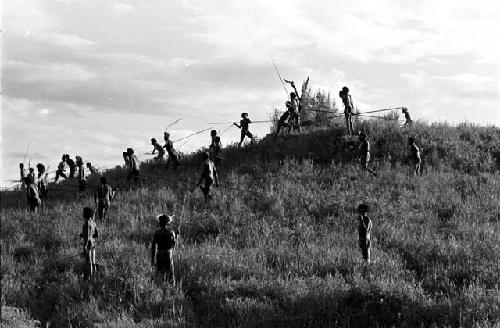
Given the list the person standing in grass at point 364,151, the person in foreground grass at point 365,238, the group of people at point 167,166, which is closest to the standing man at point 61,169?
the group of people at point 167,166

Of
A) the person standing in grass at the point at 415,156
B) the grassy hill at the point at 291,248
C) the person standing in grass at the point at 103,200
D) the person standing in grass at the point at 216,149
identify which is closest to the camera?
the grassy hill at the point at 291,248

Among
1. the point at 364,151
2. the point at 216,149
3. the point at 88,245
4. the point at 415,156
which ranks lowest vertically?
the point at 88,245

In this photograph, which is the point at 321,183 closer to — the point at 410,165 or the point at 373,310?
the point at 410,165

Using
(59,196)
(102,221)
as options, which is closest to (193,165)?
(59,196)

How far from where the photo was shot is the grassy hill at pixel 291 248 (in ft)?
26.8

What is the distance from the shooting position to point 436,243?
1151 centimetres

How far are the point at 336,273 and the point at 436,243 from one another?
337 centimetres

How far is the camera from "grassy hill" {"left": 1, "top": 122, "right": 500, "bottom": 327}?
817 centimetres

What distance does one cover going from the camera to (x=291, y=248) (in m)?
11.3

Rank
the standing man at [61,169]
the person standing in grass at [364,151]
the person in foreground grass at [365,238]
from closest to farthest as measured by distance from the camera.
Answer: the person in foreground grass at [365,238] < the person standing in grass at [364,151] < the standing man at [61,169]

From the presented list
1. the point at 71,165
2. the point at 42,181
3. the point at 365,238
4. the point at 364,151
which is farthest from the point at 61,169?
the point at 365,238

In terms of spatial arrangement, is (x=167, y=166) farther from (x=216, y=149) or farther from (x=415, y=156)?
(x=415, y=156)

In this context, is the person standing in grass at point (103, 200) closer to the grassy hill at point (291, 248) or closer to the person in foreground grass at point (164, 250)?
the grassy hill at point (291, 248)

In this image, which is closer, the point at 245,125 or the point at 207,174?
the point at 207,174
